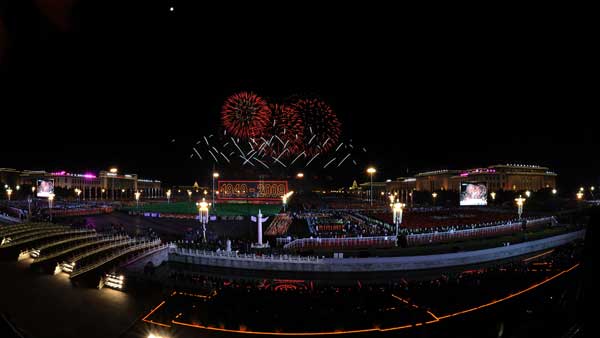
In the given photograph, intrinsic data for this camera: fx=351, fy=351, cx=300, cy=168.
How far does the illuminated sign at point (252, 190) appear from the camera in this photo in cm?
8106

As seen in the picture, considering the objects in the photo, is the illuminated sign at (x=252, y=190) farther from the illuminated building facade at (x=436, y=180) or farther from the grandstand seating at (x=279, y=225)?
the illuminated building facade at (x=436, y=180)

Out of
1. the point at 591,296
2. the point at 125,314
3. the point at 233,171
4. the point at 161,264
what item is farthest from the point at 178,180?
the point at 591,296

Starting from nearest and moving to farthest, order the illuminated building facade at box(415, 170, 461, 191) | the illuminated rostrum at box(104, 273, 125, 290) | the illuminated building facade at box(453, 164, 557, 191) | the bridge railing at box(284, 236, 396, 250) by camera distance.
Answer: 1. the illuminated rostrum at box(104, 273, 125, 290)
2. the bridge railing at box(284, 236, 396, 250)
3. the illuminated building facade at box(453, 164, 557, 191)
4. the illuminated building facade at box(415, 170, 461, 191)

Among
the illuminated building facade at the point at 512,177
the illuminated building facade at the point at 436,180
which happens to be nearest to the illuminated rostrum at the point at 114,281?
the illuminated building facade at the point at 512,177

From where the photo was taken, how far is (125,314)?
1052 centimetres

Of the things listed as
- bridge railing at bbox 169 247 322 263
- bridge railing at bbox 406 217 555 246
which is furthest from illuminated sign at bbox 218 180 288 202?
Result: bridge railing at bbox 169 247 322 263

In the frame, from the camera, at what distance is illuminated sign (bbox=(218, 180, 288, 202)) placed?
81062 mm

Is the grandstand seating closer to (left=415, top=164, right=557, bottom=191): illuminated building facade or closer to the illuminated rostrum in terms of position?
the illuminated rostrum

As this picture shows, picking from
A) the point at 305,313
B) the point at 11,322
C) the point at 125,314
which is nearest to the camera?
the point at 11,322

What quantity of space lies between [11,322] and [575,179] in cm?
11631

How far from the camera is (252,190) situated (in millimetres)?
82125

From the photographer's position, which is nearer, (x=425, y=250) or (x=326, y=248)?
(x=425, y=250)

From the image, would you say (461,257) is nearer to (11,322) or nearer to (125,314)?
(125,314)

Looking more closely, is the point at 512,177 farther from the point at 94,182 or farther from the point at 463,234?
the point at 94,182
